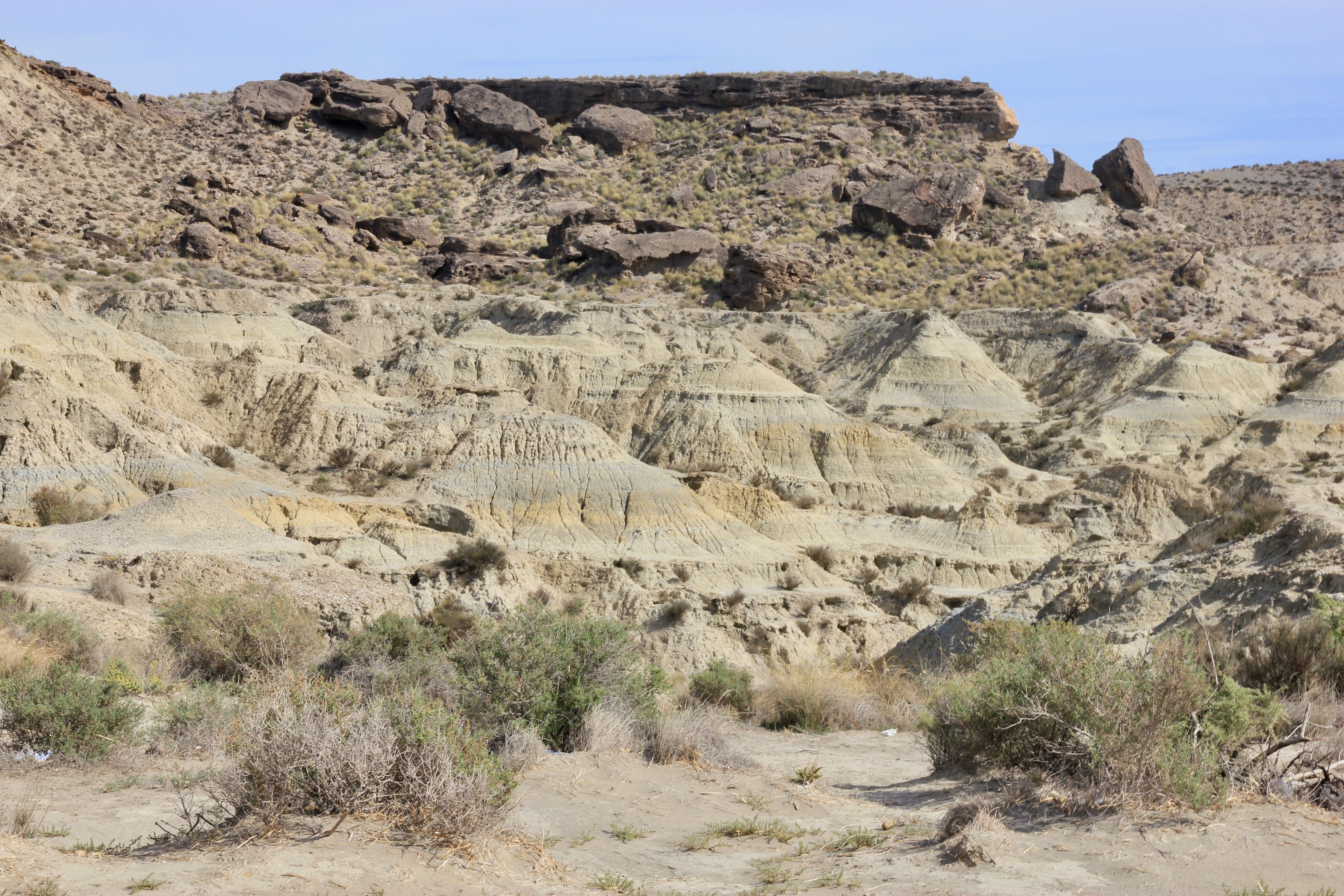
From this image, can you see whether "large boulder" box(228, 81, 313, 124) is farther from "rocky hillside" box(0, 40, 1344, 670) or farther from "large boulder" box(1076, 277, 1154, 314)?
"large boulder" box(1076, 277, 1154, 314)

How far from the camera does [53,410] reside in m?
34.0

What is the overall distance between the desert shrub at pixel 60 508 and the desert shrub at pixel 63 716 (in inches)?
761

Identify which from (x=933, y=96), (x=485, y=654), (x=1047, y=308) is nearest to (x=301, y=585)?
(x=485, y=654)

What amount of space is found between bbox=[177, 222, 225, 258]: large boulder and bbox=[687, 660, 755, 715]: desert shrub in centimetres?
5280

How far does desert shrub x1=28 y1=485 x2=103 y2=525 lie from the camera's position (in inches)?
1173

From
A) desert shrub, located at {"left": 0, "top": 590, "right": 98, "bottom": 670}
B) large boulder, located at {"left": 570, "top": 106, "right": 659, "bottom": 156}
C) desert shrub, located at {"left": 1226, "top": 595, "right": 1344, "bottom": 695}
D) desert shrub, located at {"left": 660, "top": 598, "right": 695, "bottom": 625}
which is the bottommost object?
desert shrub, located at {"left": 660, "top": 598, "right": 695, "bottom": 625}

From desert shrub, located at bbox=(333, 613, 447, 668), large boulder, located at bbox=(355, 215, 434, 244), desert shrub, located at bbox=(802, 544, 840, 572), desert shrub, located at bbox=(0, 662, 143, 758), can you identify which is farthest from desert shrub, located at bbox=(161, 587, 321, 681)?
large boulder, located at bbox=(355, 215, 434, 244)

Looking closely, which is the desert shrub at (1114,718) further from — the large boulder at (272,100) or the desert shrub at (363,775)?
the large boulder at (272,100)

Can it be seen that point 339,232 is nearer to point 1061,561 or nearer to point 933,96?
point 933,96

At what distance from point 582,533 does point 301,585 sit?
506 inches

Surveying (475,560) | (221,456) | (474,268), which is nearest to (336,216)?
(474,268)

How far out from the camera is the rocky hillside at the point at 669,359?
30.1 meters

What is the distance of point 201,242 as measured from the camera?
209ft

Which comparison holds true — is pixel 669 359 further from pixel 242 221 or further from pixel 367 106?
pixel 367 106
